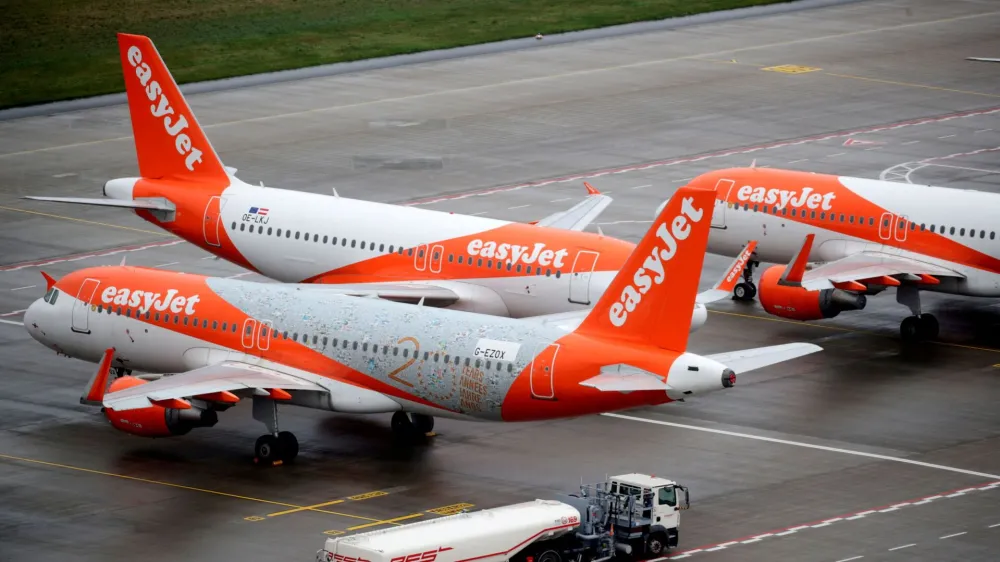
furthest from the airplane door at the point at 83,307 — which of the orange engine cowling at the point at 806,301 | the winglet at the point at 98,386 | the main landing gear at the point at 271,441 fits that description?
the orange engine cowling at the point at 806,301

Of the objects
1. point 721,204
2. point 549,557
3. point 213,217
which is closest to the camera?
point 549,557

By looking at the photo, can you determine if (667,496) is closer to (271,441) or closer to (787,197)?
(271,441)

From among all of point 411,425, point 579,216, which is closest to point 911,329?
point 579,216

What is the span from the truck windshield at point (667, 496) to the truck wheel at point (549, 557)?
142 inches

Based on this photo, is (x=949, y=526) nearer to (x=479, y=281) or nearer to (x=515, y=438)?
(x=515, y=438)

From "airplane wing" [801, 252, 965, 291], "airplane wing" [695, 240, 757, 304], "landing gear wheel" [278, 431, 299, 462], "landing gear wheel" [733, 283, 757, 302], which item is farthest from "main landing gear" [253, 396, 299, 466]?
"landing gear wheel" [733, 283, 757, 302]

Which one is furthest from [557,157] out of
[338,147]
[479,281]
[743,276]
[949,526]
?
[949,526]

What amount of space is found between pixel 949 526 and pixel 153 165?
36.4 m

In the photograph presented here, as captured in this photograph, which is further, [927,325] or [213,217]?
[213,217]

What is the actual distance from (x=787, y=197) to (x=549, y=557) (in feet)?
103

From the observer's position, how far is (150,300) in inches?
2365

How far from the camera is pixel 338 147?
103m

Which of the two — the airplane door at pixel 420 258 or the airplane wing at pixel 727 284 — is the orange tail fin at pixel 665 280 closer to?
the airplane wing at pixel 727 284

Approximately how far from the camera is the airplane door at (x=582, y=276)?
66.4 metres
